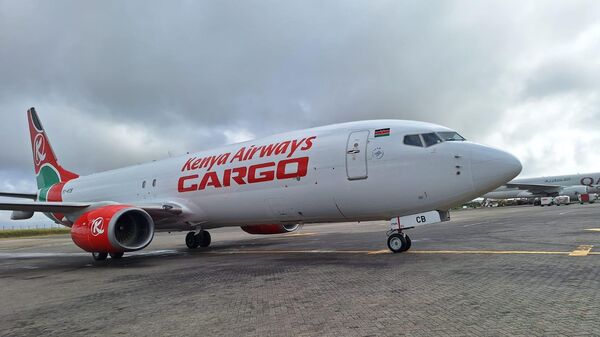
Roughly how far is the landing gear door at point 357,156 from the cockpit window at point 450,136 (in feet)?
5.71

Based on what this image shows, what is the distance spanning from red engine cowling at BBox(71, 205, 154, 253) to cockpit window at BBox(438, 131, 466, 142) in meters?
7.98

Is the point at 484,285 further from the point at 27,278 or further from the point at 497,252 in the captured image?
the point at 27,278

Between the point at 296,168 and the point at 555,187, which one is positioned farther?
the point at 555,187

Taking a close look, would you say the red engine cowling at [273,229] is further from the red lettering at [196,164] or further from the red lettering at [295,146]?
the red lettering at [295,146]

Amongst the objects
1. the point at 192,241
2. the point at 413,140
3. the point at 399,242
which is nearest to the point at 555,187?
the point at 192,241

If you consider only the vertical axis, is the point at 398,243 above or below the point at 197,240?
below

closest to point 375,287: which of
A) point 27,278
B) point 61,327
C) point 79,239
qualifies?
point 61,327

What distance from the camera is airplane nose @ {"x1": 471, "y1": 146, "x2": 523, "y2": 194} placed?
8312 millimetres

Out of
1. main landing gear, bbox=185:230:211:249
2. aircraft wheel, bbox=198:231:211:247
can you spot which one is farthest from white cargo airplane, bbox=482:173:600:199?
main landing gear, bbox=185:230:211:249

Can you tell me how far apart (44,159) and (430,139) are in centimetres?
1955

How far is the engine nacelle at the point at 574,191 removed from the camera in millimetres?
59731

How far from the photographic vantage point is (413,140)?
30.5ft

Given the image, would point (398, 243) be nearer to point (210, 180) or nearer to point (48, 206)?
point (210, 180)

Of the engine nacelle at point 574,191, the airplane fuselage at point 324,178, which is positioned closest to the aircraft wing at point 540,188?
the engine nacelle at point 574,191
